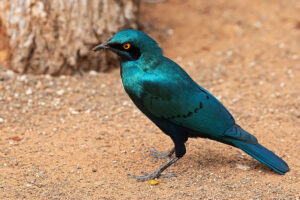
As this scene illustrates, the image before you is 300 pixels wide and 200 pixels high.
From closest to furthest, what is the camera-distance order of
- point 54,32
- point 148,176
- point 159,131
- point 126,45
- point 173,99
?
point 126,45, point 173,99, point 148,176, point 159,131, point 54,32

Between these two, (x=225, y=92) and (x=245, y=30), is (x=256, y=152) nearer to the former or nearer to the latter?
(x=225, y=92)

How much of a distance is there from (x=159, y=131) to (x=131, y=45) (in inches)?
62.4

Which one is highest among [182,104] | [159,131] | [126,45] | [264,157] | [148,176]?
[126,45]

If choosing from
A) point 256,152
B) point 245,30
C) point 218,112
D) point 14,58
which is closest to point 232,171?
point 256,152

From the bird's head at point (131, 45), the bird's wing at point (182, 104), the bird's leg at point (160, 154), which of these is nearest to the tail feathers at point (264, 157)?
the bird's wing at point (182, 104)

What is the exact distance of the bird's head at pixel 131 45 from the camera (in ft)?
14.6

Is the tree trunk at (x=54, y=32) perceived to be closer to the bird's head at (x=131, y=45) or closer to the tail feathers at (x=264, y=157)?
the bird's head at (x=131, y=45)

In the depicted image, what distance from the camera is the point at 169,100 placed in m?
4.55

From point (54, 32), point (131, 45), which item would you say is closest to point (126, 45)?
point (131, 45)

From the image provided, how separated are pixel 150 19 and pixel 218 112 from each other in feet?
14.6

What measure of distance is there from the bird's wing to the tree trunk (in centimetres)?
251

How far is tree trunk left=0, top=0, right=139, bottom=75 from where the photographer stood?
652 centimetres

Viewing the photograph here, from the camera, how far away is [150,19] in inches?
349

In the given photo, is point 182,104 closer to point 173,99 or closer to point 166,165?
point 173,99
